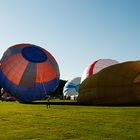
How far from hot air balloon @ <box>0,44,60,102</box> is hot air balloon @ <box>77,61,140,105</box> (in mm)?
6214

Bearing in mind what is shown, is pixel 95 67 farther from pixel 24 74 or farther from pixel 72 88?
Result: pixel 72 88

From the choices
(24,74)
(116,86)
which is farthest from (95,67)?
(116,86)

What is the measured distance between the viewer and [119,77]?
29.9 m

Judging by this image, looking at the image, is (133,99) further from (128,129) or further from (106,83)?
(128,129)

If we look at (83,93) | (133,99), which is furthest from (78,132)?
(83,93)

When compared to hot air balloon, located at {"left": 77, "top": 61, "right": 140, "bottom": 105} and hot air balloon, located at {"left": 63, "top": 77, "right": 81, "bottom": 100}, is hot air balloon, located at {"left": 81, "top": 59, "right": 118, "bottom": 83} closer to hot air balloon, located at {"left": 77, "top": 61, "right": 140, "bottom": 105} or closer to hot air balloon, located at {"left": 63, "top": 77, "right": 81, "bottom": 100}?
hot air balloon, located at {"left": 77, "top": 61, "right": 140, "bottom": 105}

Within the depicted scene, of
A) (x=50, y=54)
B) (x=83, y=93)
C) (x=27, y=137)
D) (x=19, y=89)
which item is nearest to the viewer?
(x=27, y=137)

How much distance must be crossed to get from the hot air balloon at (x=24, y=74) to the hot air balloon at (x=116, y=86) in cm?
621

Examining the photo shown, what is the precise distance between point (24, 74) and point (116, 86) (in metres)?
10.6

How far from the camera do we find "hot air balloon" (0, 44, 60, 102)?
35.8 meters

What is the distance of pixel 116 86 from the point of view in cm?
2980

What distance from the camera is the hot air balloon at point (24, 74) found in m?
35.8

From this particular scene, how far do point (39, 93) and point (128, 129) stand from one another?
1015 inches

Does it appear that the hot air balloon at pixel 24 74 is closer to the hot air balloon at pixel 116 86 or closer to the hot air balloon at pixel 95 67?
the hot air balloon at pixel 116 86
